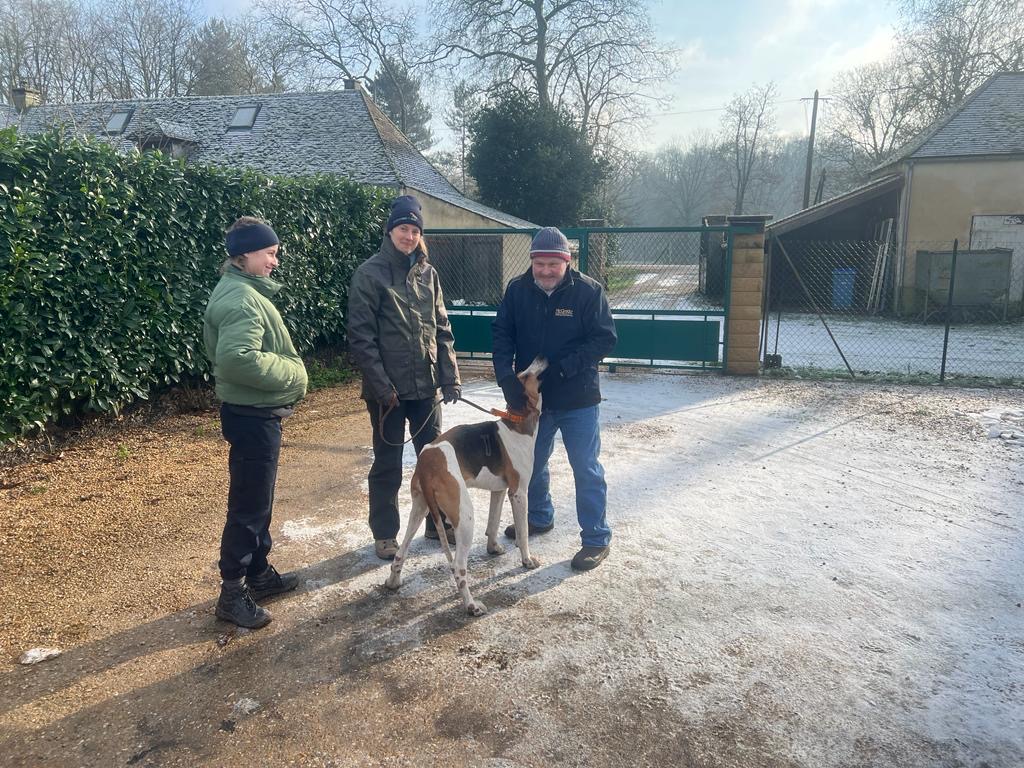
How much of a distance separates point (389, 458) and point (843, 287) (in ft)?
58.4

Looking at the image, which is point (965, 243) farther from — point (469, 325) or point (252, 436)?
point (252, 436)

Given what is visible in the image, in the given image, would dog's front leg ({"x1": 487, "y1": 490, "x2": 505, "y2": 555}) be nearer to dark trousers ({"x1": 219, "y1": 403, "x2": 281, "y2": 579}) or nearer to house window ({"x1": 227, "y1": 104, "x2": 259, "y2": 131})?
dark trousers ({"x1": 219, "y1": 403, "x2": 281, "y2": 579})

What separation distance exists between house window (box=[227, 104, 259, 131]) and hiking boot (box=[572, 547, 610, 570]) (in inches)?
744

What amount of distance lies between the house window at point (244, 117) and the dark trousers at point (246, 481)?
1848cm

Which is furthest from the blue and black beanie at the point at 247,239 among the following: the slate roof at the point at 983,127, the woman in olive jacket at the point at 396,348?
the slate roof at the point at 983,127

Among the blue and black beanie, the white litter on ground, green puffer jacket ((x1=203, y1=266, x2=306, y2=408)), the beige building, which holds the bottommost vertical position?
the white litter on ground

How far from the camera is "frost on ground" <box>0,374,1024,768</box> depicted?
2426 millimetres

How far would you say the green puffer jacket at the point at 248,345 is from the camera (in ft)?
9.41

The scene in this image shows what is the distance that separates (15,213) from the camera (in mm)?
4977

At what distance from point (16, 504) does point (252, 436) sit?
290cm

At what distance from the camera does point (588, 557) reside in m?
3.83

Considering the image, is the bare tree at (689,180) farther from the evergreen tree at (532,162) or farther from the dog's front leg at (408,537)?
the dog's front leg at (408,537)

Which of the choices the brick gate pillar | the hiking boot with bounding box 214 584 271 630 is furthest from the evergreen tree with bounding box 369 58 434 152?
the hiking boot with bounding box 214 584 271 630

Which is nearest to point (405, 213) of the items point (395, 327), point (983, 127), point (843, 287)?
point (395, 327)
